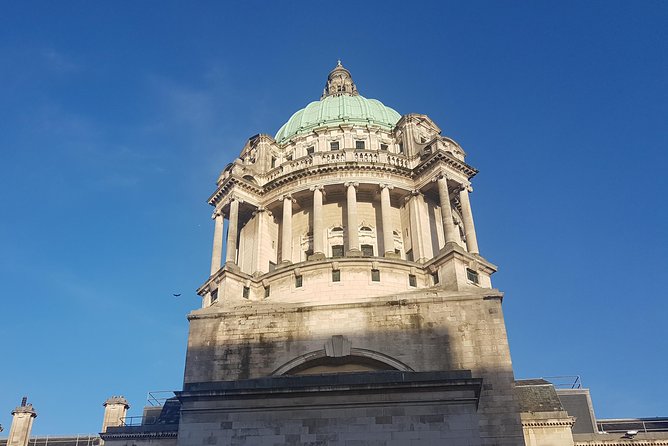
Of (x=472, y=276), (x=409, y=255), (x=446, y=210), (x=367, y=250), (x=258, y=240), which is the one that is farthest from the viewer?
(x=258, y=240)

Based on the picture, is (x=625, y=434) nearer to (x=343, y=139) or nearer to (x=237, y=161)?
(x=343, y=139)

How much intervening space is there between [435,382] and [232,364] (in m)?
10.7

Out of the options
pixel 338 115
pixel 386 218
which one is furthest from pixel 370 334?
pixel 338 115

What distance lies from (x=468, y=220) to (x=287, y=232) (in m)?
10.6

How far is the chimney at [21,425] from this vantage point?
153ft

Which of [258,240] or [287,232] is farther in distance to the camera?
[258,240]

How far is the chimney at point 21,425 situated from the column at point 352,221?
33442 millimetres

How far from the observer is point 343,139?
39406mm

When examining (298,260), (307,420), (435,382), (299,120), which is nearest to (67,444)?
(298,260)

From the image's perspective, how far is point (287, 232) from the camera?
34406 mm

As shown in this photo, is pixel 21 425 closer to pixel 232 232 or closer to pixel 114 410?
pixel 114 410

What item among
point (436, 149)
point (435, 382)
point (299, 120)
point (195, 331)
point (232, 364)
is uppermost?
point (299, 120)

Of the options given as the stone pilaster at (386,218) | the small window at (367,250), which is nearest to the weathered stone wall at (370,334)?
the stone pilaster at (386,218)

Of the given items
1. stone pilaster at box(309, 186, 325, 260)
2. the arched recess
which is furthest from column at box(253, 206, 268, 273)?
the arched recess
